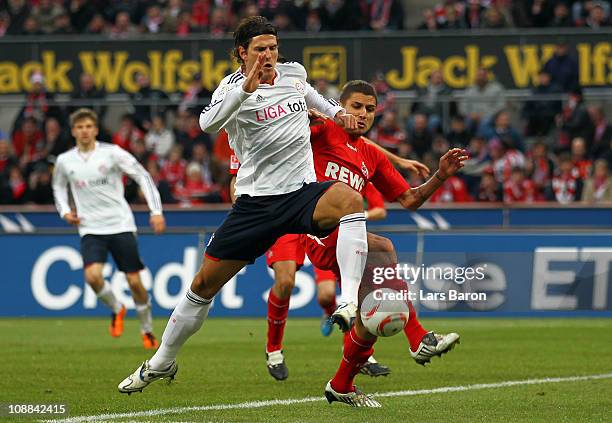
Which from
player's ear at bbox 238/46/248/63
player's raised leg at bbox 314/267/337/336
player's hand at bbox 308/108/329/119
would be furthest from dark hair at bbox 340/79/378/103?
player's raised leg at bbox 314/267/337/336

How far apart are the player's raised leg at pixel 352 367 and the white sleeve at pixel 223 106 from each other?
1.58 meters

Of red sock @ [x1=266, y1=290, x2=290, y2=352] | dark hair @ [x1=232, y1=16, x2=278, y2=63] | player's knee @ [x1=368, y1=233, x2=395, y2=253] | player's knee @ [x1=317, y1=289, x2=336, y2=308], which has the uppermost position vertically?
dark hair @ [x1=232, y1=16, x2=278, y2=63]

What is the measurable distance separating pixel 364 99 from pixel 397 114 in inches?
514

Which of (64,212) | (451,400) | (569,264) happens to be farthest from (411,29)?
(451,400)

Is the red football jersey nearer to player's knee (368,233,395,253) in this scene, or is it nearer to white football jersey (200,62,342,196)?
player's knee (368,233,395,253)

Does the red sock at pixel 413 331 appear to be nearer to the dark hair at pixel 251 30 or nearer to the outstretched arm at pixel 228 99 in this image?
the outstretched arm at pixel 228 99

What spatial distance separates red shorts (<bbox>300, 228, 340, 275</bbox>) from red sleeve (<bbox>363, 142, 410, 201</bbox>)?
0.48 metres

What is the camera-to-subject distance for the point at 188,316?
8.12m

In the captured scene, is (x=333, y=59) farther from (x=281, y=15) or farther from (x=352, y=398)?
(x=352, y=398)

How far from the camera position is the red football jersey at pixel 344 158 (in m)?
9.42

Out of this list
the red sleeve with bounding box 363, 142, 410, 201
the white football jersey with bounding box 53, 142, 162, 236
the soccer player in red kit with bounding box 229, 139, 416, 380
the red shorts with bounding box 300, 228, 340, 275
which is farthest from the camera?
the white football jersey with bounding box 53, 142, 162, 236

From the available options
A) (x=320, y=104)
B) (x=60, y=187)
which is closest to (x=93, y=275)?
(x=60, y=187)

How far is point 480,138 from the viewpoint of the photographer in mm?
20891

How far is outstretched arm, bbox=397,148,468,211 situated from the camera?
7980 mm
